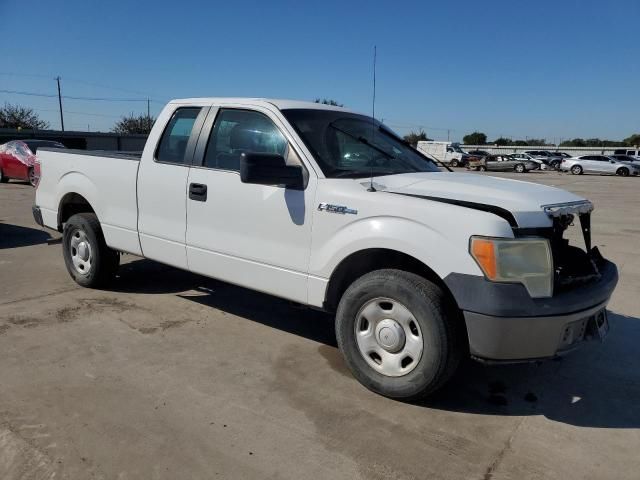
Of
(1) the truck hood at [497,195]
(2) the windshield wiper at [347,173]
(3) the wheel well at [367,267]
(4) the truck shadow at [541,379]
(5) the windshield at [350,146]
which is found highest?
(5) the windshield at [350,146]

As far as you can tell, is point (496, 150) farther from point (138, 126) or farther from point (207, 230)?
point (207, 230)

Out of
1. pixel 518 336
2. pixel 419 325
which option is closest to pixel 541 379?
pixel 518 336

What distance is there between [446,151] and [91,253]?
4338 cm

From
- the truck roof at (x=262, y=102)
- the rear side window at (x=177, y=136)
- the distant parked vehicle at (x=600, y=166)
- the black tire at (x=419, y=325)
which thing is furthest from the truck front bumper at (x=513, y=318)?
the distant parked vehicle at (x=600, y=166)

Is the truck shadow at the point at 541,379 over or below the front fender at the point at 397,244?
below

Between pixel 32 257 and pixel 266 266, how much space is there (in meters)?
4.76

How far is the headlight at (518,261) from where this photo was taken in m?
3.05

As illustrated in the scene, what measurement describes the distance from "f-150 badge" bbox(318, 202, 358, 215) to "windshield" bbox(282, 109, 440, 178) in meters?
0.24

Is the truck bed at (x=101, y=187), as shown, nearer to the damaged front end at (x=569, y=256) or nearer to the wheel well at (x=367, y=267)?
the wheel well at (x=367, y=267)

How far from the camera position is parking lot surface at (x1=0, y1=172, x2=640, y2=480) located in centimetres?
281

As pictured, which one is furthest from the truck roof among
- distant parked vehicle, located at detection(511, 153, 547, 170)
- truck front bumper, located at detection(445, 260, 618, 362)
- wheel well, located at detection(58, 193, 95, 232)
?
distant parked vehicle, located at detection(511, 153, 547, 170)

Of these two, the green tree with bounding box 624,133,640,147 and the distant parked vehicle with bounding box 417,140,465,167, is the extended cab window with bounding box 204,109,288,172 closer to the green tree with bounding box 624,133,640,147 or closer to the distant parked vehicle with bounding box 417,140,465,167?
the distant parked vehicle with bounding box 417,140,465,167

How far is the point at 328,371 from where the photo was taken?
3943 mm

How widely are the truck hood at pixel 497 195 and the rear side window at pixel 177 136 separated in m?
1.82
